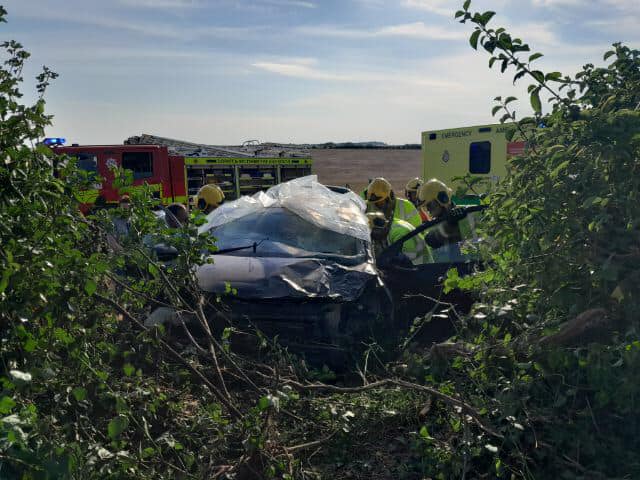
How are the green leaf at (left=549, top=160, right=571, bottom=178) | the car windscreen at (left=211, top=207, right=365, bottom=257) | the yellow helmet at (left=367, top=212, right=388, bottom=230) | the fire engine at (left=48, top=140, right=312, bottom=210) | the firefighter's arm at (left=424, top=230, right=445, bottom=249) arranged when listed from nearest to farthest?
the green leaf at (left=549, top=160, right=571, bottom=178) < the car windscreen at (left=211, top=207, right=365, bottom=257) < the firefighter's arm at (left=424, top=230, right=445, bottom=249) < the yellow helmet at (left=367, top=212, right=388, bottom=230) < the fire engine at (left=48, top=140, right=312, bottom=210)

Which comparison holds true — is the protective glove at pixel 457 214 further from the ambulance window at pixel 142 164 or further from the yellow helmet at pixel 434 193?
the ambulance window at pixel 142 164

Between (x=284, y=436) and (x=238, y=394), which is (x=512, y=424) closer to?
(x=284, y=436)

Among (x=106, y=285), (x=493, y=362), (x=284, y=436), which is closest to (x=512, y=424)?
(x=493, y=362)

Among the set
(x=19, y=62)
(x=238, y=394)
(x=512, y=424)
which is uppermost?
(x=19, y=62)

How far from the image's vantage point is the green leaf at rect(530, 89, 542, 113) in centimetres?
286

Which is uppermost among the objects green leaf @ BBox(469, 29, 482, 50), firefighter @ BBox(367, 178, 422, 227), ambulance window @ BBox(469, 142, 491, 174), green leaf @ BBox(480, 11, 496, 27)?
green leaf @ BBox(480, 11, 496, 27)

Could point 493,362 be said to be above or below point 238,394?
above

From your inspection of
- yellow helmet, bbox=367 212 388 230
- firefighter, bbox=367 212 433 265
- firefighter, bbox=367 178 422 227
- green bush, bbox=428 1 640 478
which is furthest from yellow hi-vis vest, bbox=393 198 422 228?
green bush, bbox=428 1 640 478

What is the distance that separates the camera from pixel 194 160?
16188 millimetres

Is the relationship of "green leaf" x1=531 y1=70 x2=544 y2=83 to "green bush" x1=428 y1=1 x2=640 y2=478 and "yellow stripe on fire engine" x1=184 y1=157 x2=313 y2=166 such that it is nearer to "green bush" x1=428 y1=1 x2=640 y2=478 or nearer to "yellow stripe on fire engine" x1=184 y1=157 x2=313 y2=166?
"green bush" x1=428 y1=1 x2=640 y2=478

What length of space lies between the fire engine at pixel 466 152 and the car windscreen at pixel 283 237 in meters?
8.33

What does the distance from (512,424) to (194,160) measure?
14.5 m

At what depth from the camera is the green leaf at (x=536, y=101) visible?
9.37 ft

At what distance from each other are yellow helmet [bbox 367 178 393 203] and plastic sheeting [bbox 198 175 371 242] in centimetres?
177
